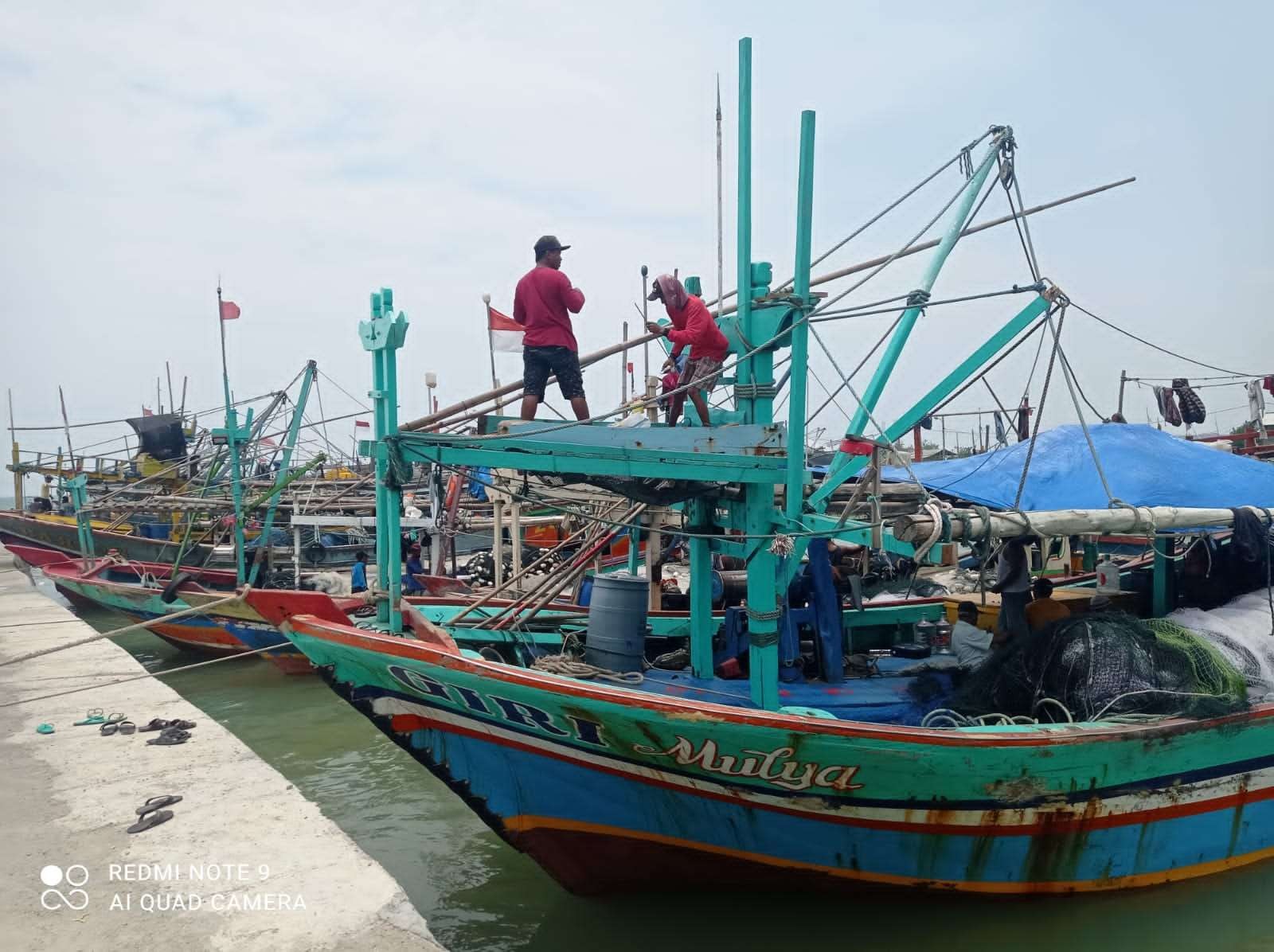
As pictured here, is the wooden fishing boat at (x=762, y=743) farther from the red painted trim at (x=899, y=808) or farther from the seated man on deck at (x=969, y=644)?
the seated man on deck at (x=969, y=644)

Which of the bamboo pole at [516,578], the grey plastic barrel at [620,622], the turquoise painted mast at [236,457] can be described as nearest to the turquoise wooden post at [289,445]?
the turquoise painted mast at [236,457]

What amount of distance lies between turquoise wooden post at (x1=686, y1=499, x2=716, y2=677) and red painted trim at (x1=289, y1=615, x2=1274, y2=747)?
5.15ft

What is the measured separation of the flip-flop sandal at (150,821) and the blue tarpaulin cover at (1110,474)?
223 inches

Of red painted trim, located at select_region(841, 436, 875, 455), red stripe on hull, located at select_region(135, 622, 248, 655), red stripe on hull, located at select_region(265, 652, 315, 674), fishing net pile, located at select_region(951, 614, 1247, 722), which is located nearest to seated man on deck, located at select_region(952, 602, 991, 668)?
fishing net pile, located at select_region(951, 614, 1247, 722)

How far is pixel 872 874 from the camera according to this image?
5.72 m

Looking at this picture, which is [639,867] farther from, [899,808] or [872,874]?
[899,808]

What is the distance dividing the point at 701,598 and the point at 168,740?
399 centimetres

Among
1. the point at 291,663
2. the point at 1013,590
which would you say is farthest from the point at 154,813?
the point at 291,663

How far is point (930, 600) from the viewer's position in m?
9.93

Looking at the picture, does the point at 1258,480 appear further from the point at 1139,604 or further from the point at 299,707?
the point at 299,707

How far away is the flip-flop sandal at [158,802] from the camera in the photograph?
5137mm

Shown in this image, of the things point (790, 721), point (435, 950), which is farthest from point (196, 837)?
point (790, 721)

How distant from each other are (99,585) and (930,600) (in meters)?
14.8

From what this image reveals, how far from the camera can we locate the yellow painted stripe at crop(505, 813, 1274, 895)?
574 cm
